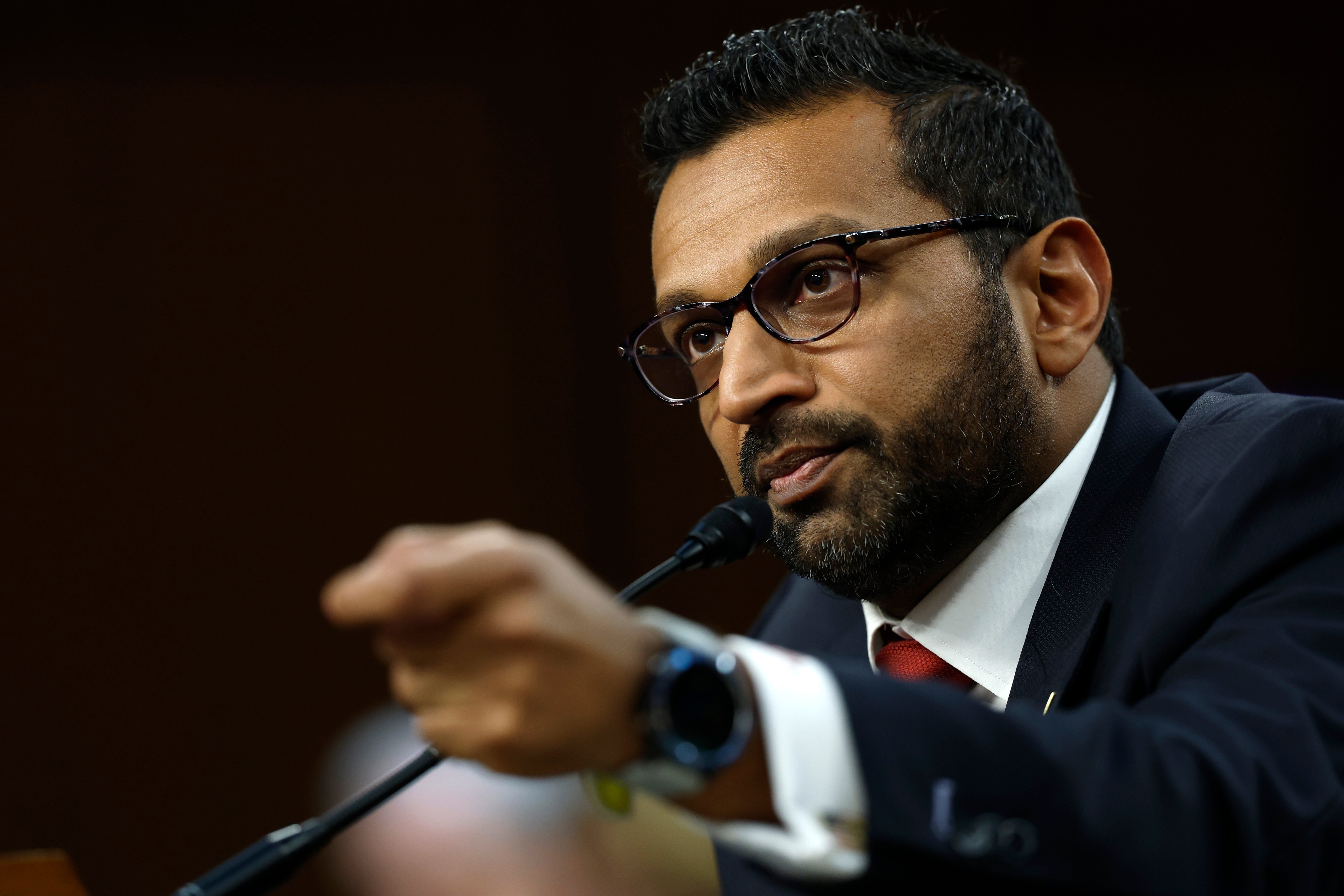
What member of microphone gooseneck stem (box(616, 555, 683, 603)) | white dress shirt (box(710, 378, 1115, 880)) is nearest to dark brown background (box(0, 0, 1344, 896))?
microphone gooseneck stem (box(616, 555, 683, 603))

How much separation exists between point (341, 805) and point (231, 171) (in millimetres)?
2447

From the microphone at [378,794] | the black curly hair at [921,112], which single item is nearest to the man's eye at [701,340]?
the black curly hair at [921,112]

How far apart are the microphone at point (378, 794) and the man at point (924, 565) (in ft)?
0.58

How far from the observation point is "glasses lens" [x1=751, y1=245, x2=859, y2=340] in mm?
1308

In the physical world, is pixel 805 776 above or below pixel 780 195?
below

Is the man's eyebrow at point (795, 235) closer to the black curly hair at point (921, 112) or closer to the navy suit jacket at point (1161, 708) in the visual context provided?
the black curly hair at point (921, 112)

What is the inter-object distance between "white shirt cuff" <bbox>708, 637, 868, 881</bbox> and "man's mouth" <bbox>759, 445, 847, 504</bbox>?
2.20ft

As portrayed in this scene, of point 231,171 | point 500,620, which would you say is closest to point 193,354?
point 231,171

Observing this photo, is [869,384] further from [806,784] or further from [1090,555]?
[806,784]

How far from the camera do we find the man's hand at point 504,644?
1.68 ft

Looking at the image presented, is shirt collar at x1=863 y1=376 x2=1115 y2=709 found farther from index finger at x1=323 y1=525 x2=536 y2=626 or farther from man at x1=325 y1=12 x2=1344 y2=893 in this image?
index finger at x1=323 y1=525 x2=536 y2=626

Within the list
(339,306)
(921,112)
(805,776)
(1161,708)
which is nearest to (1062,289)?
(921,112)

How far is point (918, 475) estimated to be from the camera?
1262 millimetres

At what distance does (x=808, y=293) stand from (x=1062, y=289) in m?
0.36
